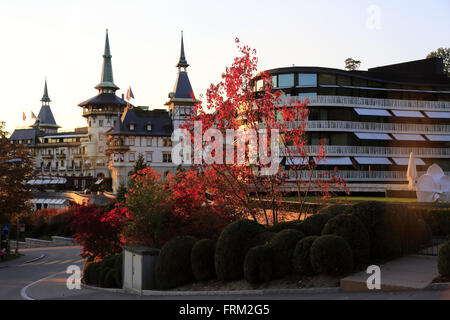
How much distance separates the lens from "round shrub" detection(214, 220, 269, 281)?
16.9 metres

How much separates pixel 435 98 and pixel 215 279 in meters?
54.1

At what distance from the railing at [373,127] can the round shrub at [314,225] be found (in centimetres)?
3166

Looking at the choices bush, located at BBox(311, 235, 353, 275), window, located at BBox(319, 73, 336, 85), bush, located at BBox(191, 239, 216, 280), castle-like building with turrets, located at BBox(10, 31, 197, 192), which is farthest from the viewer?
castle-like building with turrets, located at BBox(10, 31, 197, 192)

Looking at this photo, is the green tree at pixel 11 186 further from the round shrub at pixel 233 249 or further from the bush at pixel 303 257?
the bush at pixel 303 257

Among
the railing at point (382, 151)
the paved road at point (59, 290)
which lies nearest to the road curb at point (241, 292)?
the paved road at point (59, 290)

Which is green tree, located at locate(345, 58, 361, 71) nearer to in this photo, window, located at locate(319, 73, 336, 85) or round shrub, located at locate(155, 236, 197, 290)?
window, located at locate(319, 73, 336, 85)

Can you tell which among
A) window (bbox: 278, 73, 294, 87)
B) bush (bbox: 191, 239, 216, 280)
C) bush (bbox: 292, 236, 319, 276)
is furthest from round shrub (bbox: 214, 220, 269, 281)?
window (bbox: 278, 73, 294, 87)

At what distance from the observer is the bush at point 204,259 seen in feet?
59.0

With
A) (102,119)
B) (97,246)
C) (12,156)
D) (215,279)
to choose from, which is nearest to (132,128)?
(102,119)

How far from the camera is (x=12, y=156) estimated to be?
47562 millimetres

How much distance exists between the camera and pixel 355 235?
1617 cm

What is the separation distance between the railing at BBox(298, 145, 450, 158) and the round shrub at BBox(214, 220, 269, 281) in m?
34.8

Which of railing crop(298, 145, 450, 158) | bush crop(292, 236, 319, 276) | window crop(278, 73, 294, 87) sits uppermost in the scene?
window crop(278, 73, 294, 87)
